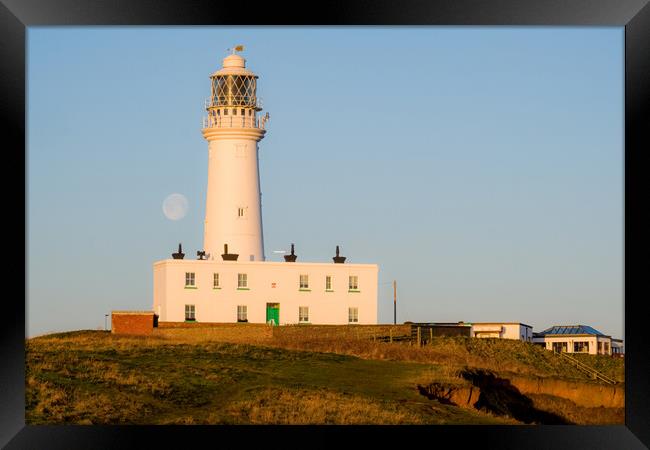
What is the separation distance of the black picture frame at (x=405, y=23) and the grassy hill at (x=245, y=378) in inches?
397

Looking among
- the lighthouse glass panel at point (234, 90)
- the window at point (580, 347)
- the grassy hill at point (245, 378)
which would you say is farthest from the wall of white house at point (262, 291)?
the window at point (580, 347)

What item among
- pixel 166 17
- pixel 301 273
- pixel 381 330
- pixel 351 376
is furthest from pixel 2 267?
pixel 301 273

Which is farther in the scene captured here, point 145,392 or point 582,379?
point 582,379

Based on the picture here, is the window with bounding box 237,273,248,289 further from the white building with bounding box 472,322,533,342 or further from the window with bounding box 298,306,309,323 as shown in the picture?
the white building with bounding box 472,322,533,342

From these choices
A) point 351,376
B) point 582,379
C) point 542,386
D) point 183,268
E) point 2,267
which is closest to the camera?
point 2,267

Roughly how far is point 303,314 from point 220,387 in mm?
18062

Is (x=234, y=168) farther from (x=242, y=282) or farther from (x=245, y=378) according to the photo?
(x=245, y=378)

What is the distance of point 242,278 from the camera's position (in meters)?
43.8

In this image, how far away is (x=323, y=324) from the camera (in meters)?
43.3

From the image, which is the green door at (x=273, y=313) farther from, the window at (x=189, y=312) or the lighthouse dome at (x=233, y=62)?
the lighthouse dome at (x=233, y=62)

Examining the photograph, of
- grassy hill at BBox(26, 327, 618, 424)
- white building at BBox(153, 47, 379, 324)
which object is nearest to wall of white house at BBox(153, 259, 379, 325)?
white building at BBox(153, 47, 379, 324)

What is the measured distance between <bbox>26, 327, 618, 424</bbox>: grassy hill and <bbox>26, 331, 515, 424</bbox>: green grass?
1.1 inches

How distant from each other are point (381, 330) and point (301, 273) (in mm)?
4738

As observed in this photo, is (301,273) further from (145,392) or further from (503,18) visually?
(503,18)
